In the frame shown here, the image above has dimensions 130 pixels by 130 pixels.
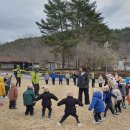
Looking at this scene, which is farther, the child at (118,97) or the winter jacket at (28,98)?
the child at (118,97)

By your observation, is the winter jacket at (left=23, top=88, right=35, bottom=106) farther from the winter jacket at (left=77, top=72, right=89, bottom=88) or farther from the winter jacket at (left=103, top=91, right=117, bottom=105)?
the winter jacket at (left=77, top=72, right=89, bottom=88)

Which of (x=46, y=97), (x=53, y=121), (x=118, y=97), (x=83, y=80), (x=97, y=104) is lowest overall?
(x=53, y=121)

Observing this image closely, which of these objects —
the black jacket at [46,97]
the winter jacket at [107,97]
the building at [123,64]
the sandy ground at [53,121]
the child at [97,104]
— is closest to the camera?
the sandy ground at [53,121]

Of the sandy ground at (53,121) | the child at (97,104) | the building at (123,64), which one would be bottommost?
the sandy ground at (53,121)

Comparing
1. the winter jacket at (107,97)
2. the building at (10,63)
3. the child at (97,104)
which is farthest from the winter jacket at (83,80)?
the building at (10,63)

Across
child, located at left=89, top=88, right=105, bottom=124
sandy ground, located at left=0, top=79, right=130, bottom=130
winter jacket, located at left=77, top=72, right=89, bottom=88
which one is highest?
winter jacket, located at left=77, top=72, right=89, bottom=88

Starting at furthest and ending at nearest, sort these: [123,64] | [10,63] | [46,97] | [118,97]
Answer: [123,64], [10,63], [118,97], [46,97]

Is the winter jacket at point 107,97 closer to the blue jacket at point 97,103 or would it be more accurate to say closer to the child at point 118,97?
the child at point 118,97

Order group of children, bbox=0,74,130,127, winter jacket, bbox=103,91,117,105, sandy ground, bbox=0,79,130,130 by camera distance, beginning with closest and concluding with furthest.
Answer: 1. sandy ground, bbox=0,79,130,130
2. group of children, bbox=0,74,130,127
3. winter jacket, bbox=103,91,117,105

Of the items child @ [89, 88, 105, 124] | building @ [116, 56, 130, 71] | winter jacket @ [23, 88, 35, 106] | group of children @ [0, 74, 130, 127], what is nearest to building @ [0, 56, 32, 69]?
building @ [116, 56, 130, 71]

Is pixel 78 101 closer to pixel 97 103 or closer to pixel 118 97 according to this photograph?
pixel 97 103

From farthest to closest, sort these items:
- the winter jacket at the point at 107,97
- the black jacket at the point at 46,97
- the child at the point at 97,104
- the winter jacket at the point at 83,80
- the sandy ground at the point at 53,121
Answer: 1. the winter jacket at the point at 83,80
2. the winter jacket at the point at 107,97
3. the black jacket at the point at 46,97
4. the child at the point at 97,104
5. the sandy ground at the point at 53,121

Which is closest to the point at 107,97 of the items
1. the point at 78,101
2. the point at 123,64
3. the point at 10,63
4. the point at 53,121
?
the point at 78,101

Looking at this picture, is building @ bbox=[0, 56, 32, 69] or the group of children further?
building @ bbox=[0, 56, 32, 69]
